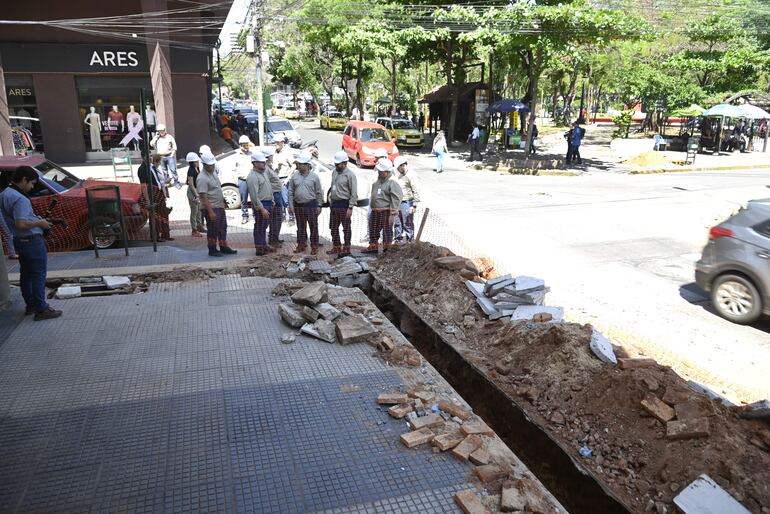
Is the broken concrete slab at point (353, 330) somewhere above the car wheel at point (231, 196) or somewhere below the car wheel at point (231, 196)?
below

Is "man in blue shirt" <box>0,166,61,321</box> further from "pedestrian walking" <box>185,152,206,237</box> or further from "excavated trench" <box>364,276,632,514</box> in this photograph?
"pedestrian walking" <box>185,152,206,237</box>

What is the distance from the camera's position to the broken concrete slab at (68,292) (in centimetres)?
723

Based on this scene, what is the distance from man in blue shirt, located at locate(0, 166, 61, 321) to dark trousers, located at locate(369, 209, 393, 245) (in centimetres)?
523

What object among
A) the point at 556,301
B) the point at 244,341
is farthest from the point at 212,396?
the point at 556,301

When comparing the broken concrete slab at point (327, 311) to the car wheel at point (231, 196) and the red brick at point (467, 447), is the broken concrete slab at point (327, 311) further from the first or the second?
the car wheel at point (231, 196)

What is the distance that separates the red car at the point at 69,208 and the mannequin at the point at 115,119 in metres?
13.1

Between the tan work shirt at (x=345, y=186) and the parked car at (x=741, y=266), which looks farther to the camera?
the tan work shirt at (x=345, y=186)

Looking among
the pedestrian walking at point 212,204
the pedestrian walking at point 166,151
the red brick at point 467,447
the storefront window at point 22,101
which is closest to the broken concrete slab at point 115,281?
the pedestrian walking at point 212,204

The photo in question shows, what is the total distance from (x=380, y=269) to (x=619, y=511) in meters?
5.69

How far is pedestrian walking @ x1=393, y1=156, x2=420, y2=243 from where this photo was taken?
1044 cm

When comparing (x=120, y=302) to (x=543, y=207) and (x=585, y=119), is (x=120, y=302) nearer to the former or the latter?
(x=543, y=207)

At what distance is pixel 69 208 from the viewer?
9.67 metres

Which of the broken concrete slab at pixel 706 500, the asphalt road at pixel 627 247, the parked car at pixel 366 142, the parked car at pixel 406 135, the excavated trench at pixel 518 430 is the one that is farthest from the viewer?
the parked car at pixel 406 135

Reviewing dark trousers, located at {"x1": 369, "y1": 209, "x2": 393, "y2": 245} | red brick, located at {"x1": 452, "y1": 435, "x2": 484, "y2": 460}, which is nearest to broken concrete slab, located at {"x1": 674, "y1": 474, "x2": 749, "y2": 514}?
red brick, located at {"x1": 452, "y1": 435, "x2": 484, "y2": 460}
